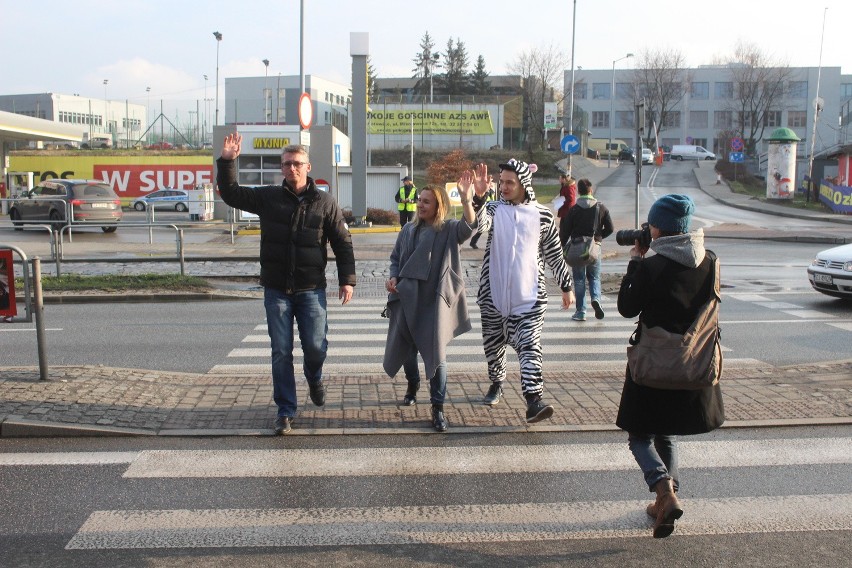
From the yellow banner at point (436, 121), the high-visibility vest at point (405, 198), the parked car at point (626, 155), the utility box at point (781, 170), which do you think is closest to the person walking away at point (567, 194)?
the high-visibility vest at point (405, 198)

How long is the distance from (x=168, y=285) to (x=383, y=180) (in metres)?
21.2

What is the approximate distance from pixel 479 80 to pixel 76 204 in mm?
78944

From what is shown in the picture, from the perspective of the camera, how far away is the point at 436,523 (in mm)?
4680

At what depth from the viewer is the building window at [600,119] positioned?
A: 343 ft

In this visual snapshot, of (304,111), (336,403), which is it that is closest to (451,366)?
(336,403)

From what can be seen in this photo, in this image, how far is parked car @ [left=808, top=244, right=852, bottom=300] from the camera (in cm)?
1301

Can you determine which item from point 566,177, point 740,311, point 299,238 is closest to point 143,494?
point 299,238

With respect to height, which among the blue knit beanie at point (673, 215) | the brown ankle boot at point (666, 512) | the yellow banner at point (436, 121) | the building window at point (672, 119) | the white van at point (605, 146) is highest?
the building window at point (672, 119)

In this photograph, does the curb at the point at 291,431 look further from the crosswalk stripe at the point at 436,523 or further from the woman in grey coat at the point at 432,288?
the crosswalk stripe at the point at 436,523

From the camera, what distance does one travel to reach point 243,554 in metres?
4.27

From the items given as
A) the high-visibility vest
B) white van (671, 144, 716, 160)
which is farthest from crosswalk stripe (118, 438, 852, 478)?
white van (671, 144, 716, 160)

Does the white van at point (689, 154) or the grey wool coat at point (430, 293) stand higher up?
the white van at point (689, 154)

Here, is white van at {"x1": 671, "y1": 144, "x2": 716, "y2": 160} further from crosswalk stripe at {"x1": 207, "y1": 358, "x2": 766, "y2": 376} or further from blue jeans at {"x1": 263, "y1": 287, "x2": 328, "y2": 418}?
blue jeans at {"x1": 263, "y1": 287, "x2": 328, "y2": 418}

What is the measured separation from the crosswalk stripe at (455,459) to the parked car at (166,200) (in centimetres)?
3916
